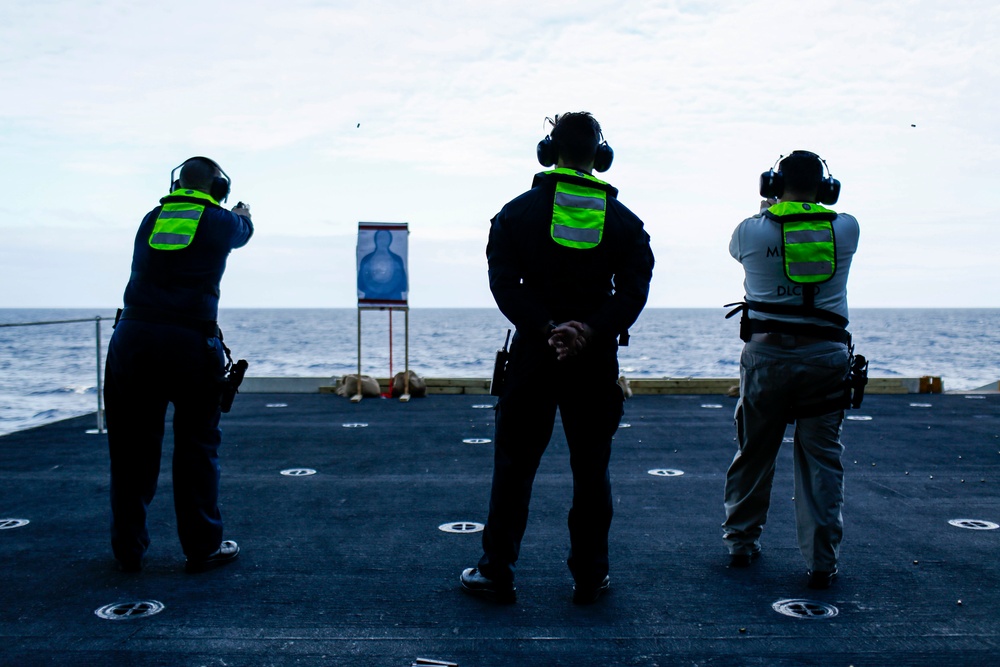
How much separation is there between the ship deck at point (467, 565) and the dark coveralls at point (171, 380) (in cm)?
25

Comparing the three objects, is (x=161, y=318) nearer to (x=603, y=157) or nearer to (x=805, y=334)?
(x=603, y=157)

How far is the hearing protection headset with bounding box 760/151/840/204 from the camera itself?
3232 mm

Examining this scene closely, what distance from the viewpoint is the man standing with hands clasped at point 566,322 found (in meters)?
2.82

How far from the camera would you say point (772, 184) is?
3279 millimetres

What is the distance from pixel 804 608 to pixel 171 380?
253cm

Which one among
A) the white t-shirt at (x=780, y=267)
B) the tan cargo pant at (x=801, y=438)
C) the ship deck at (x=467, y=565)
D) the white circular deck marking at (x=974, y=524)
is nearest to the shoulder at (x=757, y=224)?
the white t-shirt at (x=780, y=267)

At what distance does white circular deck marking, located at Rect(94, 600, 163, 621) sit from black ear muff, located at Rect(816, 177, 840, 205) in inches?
116

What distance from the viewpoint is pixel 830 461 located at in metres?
3.14

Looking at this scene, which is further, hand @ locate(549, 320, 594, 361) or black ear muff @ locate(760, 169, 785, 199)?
black ear muff @ locate(760, 169, 785, 199)

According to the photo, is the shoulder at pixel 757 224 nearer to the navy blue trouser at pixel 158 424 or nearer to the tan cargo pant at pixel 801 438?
the tan cargo pant at pixel 801 438

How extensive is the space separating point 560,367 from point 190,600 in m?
1.57

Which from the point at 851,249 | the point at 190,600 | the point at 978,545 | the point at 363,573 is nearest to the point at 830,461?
the point at 851,249

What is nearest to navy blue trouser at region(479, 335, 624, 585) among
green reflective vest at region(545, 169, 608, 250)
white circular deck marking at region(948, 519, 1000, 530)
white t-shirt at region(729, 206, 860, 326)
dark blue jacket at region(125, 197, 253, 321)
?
green reflective vest at region(545, 169, 608, 250)

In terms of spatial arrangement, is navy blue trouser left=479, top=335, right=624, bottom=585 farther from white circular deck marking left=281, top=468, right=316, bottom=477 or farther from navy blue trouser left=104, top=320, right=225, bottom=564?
white circular deck marking left=281, top=468, right=316, bottom=477
